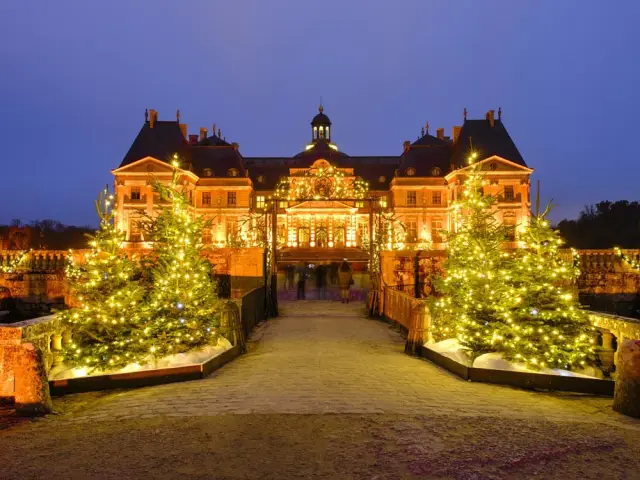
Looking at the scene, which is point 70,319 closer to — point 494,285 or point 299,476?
point 299,476

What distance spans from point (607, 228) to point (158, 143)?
5222 cm

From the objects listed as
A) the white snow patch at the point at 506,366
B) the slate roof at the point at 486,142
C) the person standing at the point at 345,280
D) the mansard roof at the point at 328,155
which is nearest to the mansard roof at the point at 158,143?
the mansard roof at the point at 328,155

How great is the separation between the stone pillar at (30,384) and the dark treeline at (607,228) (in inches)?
2157

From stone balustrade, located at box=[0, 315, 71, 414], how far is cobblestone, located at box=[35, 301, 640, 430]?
14.3 inches

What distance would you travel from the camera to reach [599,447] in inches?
193

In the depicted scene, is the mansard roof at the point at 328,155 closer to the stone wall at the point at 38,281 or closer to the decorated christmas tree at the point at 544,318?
the stone wall at the point at 38,281

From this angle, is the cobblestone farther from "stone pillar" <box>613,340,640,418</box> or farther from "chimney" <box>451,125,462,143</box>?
"chimney" <box>451,125,462,143</box>

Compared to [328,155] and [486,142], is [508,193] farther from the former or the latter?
[328,155]

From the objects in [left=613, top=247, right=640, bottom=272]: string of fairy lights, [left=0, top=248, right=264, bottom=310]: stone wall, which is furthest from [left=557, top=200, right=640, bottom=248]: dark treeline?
[left=0, top=248, right=264, bottom=310]: stone wall

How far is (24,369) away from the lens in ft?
20.9

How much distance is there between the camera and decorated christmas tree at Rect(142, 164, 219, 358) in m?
8.71

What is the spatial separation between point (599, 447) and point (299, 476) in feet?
9.66

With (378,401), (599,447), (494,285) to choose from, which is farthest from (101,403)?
(494,285)

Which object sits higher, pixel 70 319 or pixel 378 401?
pixel 70 319
